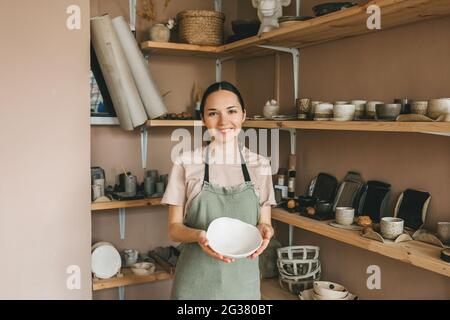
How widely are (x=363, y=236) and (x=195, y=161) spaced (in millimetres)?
742

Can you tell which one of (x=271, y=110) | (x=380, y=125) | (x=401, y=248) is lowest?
(x=401, y=248)

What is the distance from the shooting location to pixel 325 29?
2055 mm

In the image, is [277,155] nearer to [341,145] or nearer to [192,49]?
[341,145]

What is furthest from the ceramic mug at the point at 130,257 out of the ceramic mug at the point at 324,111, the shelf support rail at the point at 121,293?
the ceramic mug at the point at 324,111

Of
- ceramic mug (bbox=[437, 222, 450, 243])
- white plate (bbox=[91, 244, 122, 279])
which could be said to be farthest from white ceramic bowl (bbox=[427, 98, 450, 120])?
white plate (bbox=[91, 244, 122, 279])

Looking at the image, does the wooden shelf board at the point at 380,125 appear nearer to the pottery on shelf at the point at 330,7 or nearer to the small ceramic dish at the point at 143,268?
the pottery on shelf at the point at 330,7

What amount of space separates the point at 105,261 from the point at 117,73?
103 centimetres

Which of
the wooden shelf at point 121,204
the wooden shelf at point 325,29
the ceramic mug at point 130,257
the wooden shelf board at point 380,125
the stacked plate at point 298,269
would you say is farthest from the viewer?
the ceramic mug at point 130,257

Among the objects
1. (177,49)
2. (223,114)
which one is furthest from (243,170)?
→ (177,49)

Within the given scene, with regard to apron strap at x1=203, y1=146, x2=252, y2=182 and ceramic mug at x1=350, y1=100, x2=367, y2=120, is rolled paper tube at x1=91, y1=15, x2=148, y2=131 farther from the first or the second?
ceramic mug at x1=350, y1=100, x2=367, y2=120

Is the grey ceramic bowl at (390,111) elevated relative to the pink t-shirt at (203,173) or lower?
elevated

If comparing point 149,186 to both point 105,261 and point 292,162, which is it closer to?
point 105,261

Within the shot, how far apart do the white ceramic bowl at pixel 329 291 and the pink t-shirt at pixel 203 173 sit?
21.9 inches

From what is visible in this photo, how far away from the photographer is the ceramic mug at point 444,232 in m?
1.71
